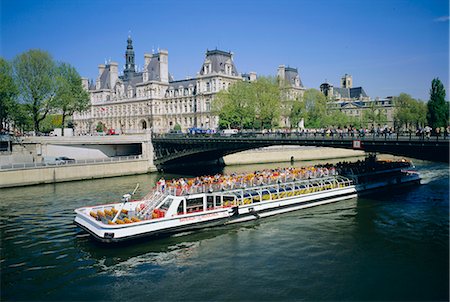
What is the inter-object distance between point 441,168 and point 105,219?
2022 inches

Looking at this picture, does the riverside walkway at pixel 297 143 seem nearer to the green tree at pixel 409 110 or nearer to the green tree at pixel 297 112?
the green tree at pixel 297 112

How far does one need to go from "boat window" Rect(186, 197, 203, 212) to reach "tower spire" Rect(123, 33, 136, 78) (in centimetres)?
10746

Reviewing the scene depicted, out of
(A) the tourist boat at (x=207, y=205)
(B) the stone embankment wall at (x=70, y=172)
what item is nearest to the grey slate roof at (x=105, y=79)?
(B) the stone embankment wall at (x=70, y=172)

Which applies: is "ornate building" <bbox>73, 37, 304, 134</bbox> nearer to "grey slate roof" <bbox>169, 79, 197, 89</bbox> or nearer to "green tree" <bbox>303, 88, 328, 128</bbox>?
"grey slate roof" <bbox>169, 79, 197, 89</bbox>

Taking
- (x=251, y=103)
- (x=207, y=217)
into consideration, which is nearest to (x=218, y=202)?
(x=207, y=217)

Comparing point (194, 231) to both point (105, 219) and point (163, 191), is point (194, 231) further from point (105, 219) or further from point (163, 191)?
point (105, 219)

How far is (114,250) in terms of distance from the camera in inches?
963

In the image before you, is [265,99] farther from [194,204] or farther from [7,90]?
[194,204]

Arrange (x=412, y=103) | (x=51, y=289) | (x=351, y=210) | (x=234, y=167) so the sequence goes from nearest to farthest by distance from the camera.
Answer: (x=51, y=289) < (x=351, y=210) < (x=234, y=167) < (x=412, y=103)

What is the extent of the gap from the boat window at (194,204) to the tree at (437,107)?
208 feet

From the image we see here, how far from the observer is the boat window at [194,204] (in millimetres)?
28500

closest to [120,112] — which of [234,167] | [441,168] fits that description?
[234,167]

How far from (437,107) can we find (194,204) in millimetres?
66691

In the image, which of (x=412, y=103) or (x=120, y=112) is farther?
(x=120, y=112)
